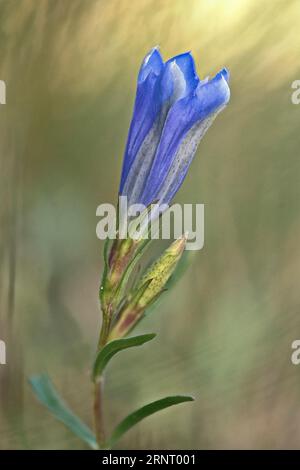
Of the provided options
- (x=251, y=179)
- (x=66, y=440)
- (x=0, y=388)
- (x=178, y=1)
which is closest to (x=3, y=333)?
(x=0, y=388)

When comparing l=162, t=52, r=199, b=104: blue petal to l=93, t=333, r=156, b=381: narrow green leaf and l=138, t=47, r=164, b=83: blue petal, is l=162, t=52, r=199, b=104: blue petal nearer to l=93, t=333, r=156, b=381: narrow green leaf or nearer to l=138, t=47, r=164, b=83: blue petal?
l=138, t=47, r=164, b=83: blue petal
